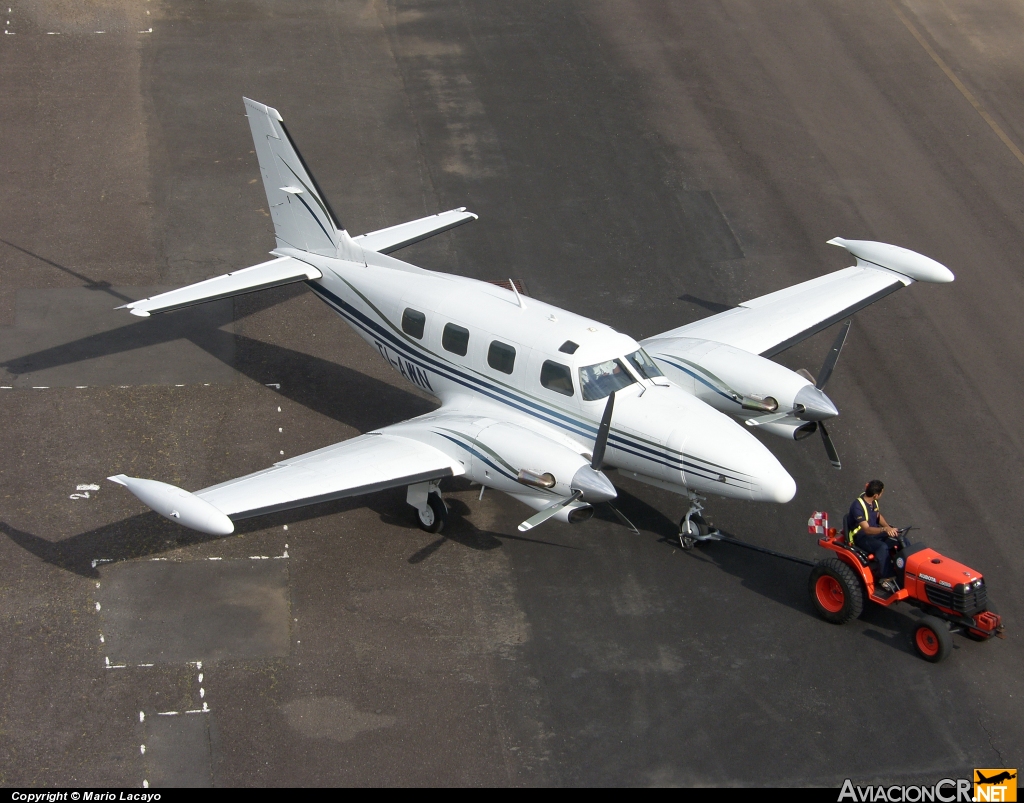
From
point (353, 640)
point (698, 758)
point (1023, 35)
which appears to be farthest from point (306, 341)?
point (1023, 35)

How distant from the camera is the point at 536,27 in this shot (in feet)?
106

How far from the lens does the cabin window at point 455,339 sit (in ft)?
54.7

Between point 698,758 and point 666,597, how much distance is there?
2.90m

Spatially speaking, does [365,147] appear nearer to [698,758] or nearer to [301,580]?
[301,580]

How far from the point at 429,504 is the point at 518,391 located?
2.28 m

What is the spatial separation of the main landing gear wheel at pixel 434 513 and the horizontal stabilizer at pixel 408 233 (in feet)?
18.0

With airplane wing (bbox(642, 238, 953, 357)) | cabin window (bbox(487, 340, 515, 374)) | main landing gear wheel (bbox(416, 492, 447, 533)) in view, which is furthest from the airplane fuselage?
airplane wing (bbox(642, 238, 953, 357))

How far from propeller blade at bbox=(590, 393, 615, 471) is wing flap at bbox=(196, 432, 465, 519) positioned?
2009 mm

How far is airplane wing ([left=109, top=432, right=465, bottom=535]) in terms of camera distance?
1327 centimetres

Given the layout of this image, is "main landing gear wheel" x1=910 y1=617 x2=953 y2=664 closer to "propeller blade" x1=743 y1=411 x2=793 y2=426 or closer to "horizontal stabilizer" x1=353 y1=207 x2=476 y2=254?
"propeller blade" x1=743 y1=411 x2=793 y2=426

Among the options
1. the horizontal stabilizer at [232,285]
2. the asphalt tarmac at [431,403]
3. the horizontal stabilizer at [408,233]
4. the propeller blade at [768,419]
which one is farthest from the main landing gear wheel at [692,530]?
the horizontal stabilizer at [232,285]

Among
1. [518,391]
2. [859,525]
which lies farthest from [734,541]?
[518,391]

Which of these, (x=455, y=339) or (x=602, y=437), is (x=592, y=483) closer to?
(x=602, y=437)

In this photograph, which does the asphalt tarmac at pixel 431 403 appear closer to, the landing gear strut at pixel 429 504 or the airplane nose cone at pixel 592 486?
the landing gear strut at pixel 429 504
